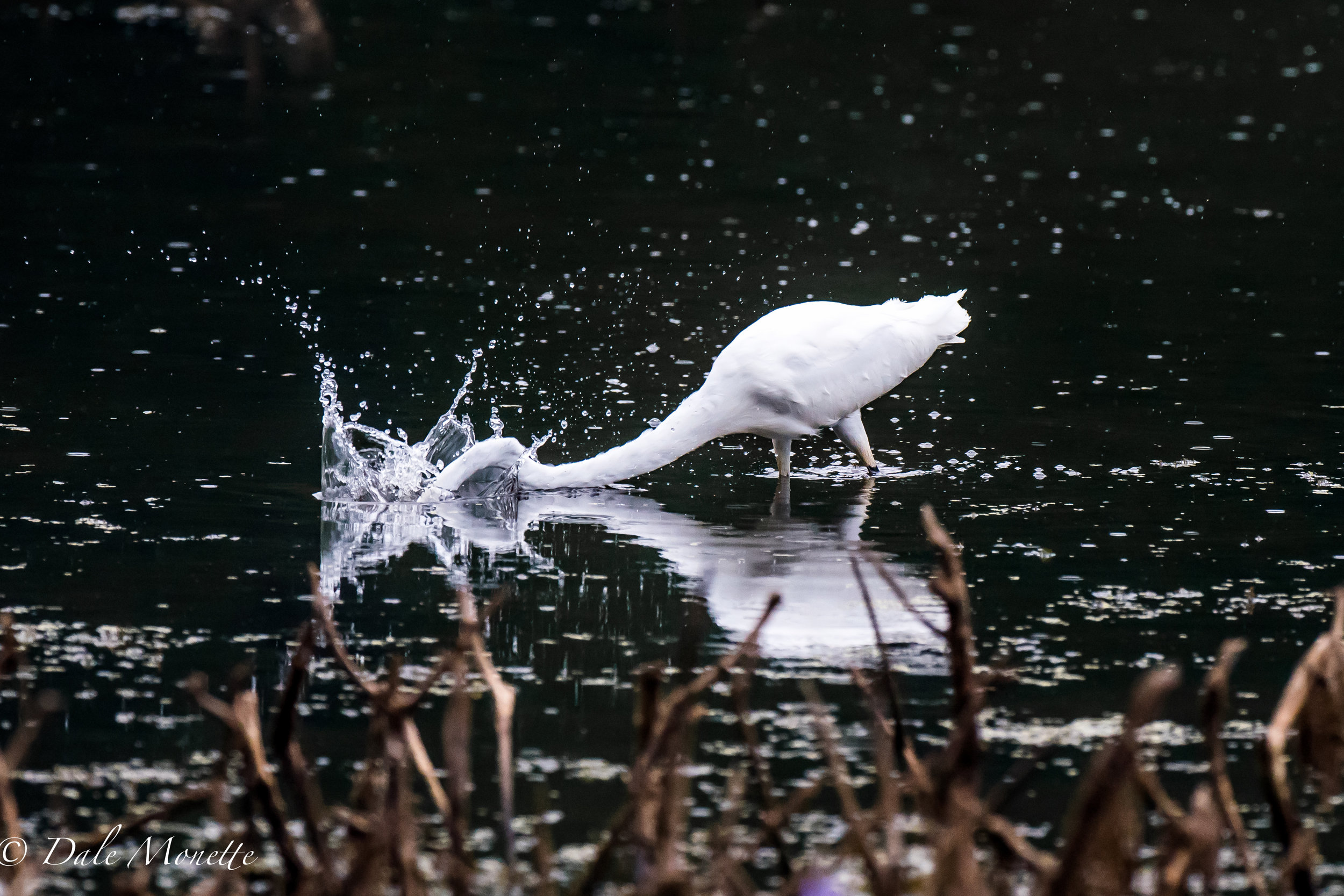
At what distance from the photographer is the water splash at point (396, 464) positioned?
41.7ft

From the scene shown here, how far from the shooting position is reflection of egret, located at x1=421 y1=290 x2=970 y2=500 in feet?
41.9

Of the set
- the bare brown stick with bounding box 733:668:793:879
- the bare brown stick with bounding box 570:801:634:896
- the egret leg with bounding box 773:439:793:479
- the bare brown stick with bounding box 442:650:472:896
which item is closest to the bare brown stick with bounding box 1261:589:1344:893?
the bare brown stick with bounding box 733:668:793:879

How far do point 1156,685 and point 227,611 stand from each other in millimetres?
6245

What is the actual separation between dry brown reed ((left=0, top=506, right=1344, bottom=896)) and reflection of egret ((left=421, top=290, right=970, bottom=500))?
203 inches

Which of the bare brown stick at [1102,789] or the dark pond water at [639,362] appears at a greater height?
the dark pond water at [639,362]

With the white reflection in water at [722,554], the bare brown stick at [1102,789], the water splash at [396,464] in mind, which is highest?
the water splash at [396,464]

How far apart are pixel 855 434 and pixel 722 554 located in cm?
220

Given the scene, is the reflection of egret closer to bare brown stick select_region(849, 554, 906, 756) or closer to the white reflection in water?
the white reflection in water

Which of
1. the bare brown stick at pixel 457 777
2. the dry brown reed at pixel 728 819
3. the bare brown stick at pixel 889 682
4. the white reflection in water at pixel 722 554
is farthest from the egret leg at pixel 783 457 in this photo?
the bare brown stick at pixel 457 777

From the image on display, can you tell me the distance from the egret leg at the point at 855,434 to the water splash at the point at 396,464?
2310mm

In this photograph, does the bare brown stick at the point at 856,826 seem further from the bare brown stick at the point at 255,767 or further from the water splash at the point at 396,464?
the water splash at the point at 396,464

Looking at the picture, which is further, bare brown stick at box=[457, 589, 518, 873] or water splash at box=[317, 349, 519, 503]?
water splash at box=[317, 349, 519, 503]

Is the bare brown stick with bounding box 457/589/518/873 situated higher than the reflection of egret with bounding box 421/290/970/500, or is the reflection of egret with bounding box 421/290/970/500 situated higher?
the reflection of egret with bounding box 421/290/970/500

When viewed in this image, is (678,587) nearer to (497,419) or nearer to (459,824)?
(497,419)
